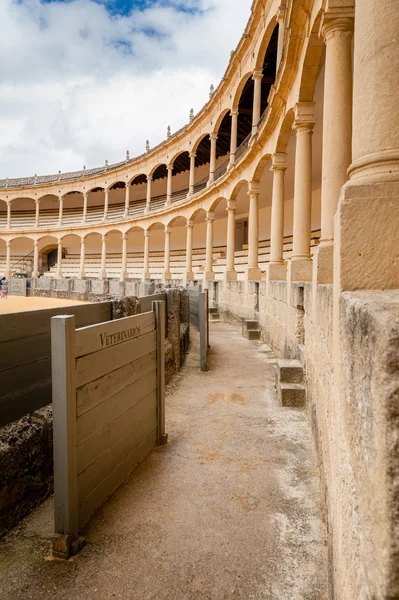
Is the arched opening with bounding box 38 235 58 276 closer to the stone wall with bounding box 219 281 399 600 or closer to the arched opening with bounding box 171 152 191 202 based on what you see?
the arched opening with bounding box 171 152 191 202

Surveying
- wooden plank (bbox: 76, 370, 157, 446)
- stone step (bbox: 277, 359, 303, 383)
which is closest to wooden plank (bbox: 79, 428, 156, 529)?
wooden plank (bbox: 76, 370, 157, 446)

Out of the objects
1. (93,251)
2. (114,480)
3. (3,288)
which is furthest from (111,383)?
(93,251)

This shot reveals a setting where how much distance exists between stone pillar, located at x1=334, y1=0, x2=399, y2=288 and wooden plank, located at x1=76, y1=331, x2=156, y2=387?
1.43 meters

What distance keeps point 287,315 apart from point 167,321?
197 cm

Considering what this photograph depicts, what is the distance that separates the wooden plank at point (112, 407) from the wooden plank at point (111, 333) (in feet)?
1.17

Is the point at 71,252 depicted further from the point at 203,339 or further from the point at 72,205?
the point at 203,339

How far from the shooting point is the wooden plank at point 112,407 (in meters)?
2.17

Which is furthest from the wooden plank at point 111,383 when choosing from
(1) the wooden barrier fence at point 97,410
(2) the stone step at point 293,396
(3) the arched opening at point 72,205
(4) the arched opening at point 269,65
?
(3) the arched opening at point 72,205

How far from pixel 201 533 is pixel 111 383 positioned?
3.38ft

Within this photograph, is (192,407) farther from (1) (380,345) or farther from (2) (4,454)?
(1) (380,345)

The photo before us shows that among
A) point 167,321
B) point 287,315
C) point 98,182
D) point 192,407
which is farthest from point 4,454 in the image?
point 98,182

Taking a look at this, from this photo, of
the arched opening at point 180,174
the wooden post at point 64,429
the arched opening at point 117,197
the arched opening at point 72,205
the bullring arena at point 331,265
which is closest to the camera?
the bullring arena at point 331,265

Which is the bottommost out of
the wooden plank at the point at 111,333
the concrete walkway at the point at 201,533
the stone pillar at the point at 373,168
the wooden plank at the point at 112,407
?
the concrete walkway at the point at 201,533

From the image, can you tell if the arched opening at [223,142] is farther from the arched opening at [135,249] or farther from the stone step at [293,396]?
the stone step at [293,396]
